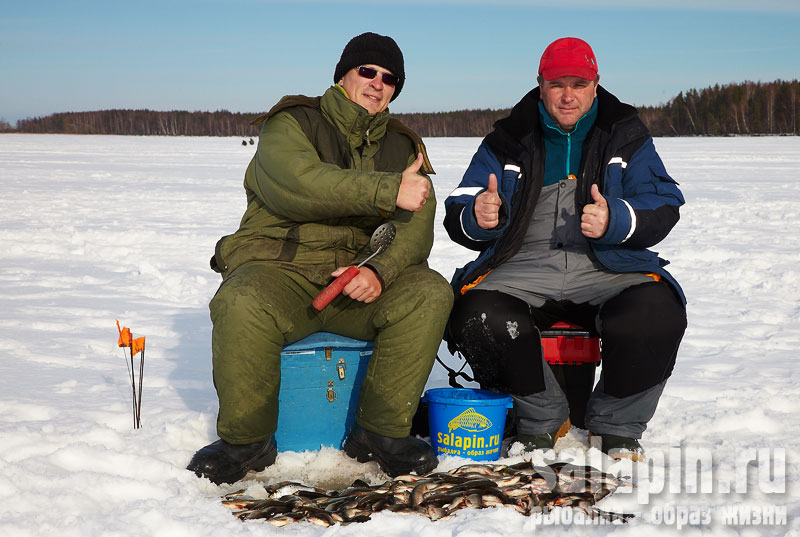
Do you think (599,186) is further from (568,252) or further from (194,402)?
(194,402)

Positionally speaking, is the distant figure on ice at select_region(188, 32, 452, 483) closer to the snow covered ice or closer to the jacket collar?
the jacket collar

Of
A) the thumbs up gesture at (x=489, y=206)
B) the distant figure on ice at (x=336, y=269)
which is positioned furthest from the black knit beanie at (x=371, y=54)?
the thumbs up gesture at (x=489, y=206)

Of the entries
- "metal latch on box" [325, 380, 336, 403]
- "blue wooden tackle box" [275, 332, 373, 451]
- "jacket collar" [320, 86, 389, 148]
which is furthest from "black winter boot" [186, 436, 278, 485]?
"jacket collar" [320, 86, 389, 148]

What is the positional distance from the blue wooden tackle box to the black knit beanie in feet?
3.70

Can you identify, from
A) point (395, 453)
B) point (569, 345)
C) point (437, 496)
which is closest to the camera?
point (437, 496)

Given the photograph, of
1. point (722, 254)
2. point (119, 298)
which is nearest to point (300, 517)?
point (119, 298)

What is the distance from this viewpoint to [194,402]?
3678 millimetres

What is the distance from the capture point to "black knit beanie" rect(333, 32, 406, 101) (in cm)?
315

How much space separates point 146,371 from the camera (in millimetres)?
4141

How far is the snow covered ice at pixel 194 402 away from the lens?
2389 mm

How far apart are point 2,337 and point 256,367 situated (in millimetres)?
2639

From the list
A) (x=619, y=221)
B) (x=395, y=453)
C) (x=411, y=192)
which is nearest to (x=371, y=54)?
(x=411, y=192)

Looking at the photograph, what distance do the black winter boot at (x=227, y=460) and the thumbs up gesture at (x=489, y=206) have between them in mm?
1205

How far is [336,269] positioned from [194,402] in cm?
113
